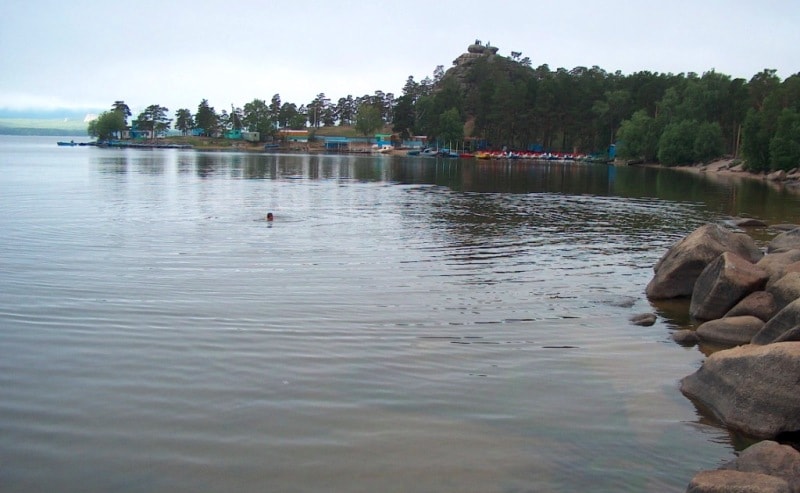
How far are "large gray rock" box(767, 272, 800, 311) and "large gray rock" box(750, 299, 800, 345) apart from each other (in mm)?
1600

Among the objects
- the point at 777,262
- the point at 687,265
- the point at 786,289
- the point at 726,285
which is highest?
the point at 777,262

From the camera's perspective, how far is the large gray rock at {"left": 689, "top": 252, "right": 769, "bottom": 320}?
1667cm

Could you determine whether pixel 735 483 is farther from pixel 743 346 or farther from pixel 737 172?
pixel 737 172

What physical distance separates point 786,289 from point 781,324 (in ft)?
7.78

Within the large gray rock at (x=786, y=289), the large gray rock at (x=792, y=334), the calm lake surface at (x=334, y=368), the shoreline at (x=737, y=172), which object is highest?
the shoreline at (x=737, y=172)

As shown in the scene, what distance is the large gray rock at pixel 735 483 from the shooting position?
7559mm

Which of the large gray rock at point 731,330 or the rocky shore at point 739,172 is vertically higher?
the rocky shore at point 739,172

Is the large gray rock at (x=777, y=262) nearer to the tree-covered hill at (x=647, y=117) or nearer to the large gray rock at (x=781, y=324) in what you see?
the large gray rock at (x=781, y=324)

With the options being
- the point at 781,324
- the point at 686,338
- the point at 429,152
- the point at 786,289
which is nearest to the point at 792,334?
the point at 781,324

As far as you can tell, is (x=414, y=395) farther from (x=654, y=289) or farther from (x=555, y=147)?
(x=555, y=147)

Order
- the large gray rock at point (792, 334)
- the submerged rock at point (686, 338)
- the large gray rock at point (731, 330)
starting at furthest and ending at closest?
the submerged rock at point (686, 338) → the large gray rock at point (731, 330) → the large gray rock at point (792, 334)

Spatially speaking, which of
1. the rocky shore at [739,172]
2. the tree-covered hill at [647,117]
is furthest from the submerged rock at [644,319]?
the tree-covered hill at [647,117]

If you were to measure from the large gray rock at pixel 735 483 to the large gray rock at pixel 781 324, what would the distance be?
5.31 meters

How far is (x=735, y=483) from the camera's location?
7711 mm
